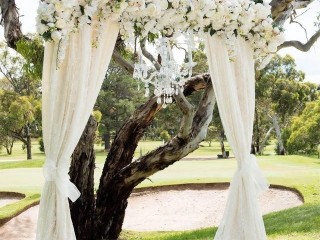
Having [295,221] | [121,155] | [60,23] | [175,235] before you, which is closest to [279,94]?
[175,235]

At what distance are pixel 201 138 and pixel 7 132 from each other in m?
20.7

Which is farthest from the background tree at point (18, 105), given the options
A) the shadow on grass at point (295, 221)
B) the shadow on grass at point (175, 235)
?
the shadow on grass at point (295, 221)

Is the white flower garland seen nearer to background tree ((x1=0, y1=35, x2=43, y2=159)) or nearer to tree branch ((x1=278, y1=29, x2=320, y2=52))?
tree branch ((x1=278, y1=29, x2=320, y2=52))

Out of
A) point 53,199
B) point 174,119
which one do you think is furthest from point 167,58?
point 174,119

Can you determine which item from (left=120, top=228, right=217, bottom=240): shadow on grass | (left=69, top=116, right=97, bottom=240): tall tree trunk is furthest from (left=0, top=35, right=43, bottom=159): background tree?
(left=69, top=116, right=97, bottom=240): tall tree trunk

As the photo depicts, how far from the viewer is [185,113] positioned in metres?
6.79

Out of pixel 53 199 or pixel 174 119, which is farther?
pixel 174 119

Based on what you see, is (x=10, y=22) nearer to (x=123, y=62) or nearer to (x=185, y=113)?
(x=123, y=62)

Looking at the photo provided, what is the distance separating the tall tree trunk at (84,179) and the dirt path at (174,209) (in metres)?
1.79

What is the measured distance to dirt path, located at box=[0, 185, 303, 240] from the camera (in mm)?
9410

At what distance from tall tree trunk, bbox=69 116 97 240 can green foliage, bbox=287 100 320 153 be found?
16.5 m

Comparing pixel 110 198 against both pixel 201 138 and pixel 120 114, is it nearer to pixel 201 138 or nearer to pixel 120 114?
pixel 201 138

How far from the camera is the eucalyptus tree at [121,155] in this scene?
694 cm

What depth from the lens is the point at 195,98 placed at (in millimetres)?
27844
